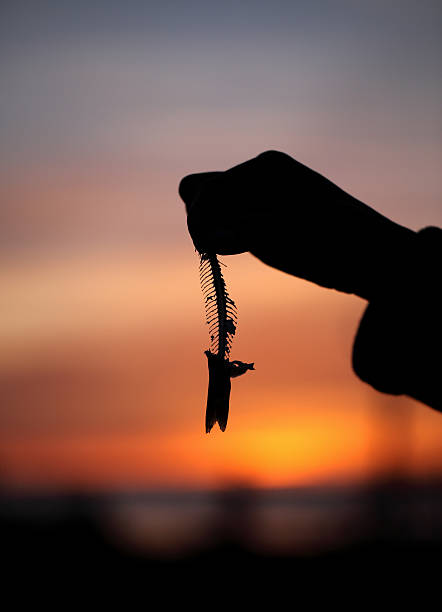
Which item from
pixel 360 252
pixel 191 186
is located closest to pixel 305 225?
pixel 360 252

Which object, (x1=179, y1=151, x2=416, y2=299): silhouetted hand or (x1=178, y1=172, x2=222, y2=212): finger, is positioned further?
(x1=178, y1=172, x2=222, y2=212): finger

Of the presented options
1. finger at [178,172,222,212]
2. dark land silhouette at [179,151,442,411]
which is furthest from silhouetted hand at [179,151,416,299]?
finger at [178,172,222,212]

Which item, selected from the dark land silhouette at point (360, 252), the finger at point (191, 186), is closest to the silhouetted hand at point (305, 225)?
the dark land silhouette at point (360, 252)

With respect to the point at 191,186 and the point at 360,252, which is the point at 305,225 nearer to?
the point at 360,252

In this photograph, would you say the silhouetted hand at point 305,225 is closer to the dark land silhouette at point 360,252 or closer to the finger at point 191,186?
the dark land silhouette at point 360,252

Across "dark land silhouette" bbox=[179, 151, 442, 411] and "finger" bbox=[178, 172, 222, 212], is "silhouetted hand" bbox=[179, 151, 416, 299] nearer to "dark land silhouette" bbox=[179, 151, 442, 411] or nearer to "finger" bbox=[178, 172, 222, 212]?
"dark land silhouette" bbox=[179, 151, 442, 411]

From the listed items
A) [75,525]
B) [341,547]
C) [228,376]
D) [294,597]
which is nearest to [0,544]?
[75,525]

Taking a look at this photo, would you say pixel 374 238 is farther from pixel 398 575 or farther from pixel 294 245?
pixel 398 575
